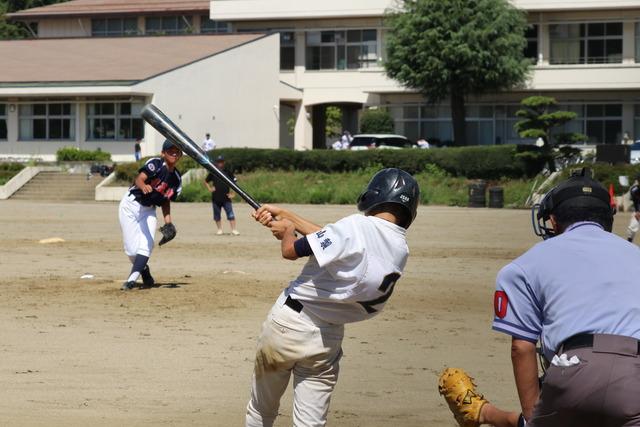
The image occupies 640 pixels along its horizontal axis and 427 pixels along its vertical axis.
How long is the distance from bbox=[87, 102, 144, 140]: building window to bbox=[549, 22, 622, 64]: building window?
22.5 metres

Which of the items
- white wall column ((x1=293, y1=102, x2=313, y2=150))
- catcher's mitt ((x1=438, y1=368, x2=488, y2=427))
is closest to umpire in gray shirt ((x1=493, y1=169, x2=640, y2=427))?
catcher's mitt ((x1=438, y1=368, x2=488, y2=427))

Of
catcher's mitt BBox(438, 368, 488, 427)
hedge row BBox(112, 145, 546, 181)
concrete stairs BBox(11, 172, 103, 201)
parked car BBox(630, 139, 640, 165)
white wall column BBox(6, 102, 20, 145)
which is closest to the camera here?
catcher's mitt BBox(438, 368, 488, 427)

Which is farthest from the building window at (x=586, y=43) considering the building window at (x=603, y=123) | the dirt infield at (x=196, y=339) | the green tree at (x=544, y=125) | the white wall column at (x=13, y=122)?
the dirt infield at (x=196, y=339)

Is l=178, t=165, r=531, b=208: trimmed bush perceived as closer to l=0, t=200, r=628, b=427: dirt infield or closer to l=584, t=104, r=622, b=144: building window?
l=584, t=104, r=622, b=144: building window

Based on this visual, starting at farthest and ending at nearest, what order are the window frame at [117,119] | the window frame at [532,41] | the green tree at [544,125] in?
the window frame at [532,41]
the window frame at [117,119]
the green tree at [544,125]

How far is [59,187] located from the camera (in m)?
46.2

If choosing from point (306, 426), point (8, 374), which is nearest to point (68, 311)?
point (8, 374)

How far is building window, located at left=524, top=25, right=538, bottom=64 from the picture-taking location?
60.6 metres

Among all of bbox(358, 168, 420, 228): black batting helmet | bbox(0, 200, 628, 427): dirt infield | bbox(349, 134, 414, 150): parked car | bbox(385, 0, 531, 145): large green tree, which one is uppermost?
bbox(385, 0, 531, 145): large green tree

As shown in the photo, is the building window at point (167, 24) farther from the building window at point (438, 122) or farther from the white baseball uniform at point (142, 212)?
the white baseball uniform at point (142, 212)

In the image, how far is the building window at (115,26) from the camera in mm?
74438

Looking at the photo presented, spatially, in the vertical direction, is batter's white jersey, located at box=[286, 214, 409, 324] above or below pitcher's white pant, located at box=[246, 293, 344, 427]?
above

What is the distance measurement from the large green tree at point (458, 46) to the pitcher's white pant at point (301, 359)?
49.8 m

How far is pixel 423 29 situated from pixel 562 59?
8738mm
